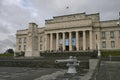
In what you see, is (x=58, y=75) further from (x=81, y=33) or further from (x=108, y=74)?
(x=81, y=33)

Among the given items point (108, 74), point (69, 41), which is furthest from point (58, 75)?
point (69, 41)

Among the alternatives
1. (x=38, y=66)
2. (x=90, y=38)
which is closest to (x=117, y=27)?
(x=90, y=38)

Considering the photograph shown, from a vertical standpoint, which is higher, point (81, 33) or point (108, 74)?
point (81, 33)

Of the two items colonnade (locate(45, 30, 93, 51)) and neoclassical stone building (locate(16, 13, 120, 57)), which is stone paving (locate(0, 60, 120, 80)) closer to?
colonnade (locate(45, 30, 93, 51))

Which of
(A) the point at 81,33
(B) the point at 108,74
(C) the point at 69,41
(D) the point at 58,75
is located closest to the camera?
(D) the point at 58,75

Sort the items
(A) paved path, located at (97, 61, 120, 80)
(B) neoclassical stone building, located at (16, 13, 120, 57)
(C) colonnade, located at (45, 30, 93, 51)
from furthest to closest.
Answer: (C) colonnade, located at (45, 30, 93, 51) → (B) neoclassical stone building, located at (16, 13, 120, 57) → (A) paved path, located at (97, 61, 120, 80)

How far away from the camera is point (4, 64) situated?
94.2 feet

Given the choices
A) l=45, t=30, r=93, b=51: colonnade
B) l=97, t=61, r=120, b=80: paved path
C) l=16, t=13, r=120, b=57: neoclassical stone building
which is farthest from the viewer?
l=45, t=30, r=93, b=51: colonnade

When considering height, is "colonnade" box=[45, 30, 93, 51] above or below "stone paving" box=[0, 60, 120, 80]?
above

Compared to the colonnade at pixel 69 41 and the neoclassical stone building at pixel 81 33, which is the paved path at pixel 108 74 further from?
the colonnade at pixel 69 41

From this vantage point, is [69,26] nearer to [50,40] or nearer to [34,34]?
[50,40]

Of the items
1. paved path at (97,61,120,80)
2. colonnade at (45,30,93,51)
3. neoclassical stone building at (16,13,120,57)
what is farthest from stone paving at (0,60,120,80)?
neoclassical stone building at (16,13,120,57)

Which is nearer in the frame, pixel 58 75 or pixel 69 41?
pixel 58 75

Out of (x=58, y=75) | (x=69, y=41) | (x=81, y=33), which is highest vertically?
(x=81, y=33)
